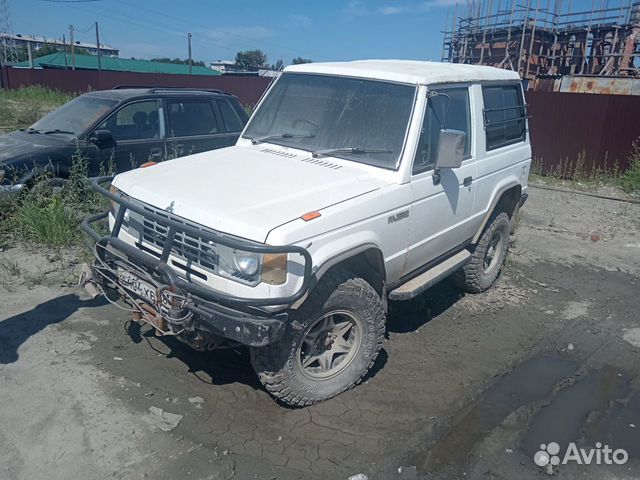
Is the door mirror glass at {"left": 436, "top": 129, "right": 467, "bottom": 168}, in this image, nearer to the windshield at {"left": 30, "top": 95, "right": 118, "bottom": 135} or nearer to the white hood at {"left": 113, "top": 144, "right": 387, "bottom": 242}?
the white hood at {"left": 113, "top": 144, "right": 387, "bottom": 242}

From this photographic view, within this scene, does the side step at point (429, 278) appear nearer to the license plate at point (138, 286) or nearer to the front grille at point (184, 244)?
the front grille at point (184, 244)

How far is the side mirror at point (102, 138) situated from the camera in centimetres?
646

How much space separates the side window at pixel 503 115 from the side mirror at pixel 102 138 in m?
4.40

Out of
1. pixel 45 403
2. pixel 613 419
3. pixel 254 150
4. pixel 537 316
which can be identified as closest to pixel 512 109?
pixel 537 316

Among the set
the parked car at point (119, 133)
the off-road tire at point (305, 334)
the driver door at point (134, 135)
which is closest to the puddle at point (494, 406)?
the off-road tire at point (305, 334)

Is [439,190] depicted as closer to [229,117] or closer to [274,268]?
[274,268]

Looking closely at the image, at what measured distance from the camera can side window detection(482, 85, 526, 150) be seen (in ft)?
16.8

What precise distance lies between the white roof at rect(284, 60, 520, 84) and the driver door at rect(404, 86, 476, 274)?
0.12m

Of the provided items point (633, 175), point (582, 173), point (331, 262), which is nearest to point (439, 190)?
point (331, 262)

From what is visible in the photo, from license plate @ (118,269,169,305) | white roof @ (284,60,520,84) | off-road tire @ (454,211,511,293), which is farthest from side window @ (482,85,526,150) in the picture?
license plate @ (118,269,169,305)

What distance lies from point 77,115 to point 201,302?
5039 millimetres

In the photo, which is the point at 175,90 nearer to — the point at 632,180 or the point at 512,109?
the point at 512,109

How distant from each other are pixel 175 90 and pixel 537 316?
545cm

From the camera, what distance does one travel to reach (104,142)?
258 inches
